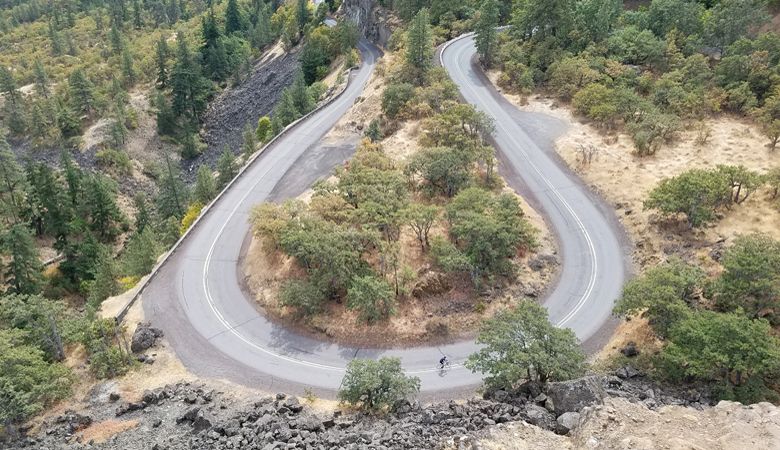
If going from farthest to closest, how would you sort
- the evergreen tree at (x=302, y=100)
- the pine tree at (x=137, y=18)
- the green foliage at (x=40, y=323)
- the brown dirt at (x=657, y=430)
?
the pine tree at (x=137, y=18) → the evergreen tree at (x=302, y=100) → the green foliage at (x=40, y=323) → the brown dirt at (x=657, y=430)

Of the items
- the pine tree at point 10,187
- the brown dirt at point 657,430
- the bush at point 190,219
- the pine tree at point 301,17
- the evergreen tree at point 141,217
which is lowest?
the evergreen tree at point 141,217

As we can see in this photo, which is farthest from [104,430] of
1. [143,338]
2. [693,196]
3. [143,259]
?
[693,196]

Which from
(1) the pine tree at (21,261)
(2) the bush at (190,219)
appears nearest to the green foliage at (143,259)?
(2) the bush at (190,219)

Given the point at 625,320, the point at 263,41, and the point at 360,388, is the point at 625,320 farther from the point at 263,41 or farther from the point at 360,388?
the point at 263,41

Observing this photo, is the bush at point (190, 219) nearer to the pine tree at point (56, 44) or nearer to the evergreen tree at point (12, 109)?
the evergreen tree at point (12, 109)

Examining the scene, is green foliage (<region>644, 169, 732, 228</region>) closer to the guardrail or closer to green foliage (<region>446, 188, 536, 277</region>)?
green foliage (<region>446, 188, 536, 277</region>)

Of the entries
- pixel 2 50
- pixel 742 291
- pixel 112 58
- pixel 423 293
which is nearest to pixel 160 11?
pixel 2 50
